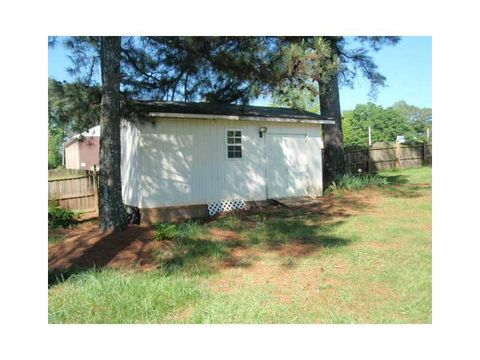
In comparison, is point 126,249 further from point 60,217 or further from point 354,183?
point 354,183

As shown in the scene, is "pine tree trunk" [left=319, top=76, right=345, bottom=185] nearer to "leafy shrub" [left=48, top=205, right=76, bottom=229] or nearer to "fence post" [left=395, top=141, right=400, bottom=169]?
"fence post" [left=395, top=141, right=400, bottom=169]

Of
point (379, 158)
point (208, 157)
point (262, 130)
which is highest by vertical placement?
point (262, 130)

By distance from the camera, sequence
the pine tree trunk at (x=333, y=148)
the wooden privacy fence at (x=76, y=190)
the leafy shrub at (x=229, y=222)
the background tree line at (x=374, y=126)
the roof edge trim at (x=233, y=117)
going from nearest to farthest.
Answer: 1. the leafy shrub at (x=229, y=222)
2. the roof edge trim at (x=233, y=117)
3. the wooden privacy fence at (x=76, y=190)
4. the pine tree trunk at (x=333, y=148)
5. the background tree line at (x=374, y=126)

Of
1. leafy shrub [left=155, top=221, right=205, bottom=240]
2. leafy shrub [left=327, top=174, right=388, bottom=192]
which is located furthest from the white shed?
leafy shrub [left=155, top=221, right=205, bottom=240]

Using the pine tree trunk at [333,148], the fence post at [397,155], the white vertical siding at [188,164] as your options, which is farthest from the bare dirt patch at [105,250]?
the fence post at [397,155]

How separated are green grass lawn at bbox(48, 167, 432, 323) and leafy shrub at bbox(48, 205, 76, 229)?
2.95 m

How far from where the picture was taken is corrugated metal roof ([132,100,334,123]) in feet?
26.8

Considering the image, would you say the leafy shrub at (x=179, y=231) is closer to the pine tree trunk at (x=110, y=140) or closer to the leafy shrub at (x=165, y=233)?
the leafy shrub at (x=165, y=233)

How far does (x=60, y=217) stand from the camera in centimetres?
852

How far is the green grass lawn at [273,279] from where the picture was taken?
154 inches

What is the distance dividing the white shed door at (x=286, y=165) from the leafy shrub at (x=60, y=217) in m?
4.43

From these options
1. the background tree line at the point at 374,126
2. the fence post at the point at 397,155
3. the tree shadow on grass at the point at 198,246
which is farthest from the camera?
the fence post at the point at 397,155

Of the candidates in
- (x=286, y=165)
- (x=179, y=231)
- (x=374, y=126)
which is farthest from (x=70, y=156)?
(x=374, y=126)

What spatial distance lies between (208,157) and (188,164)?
502mm
